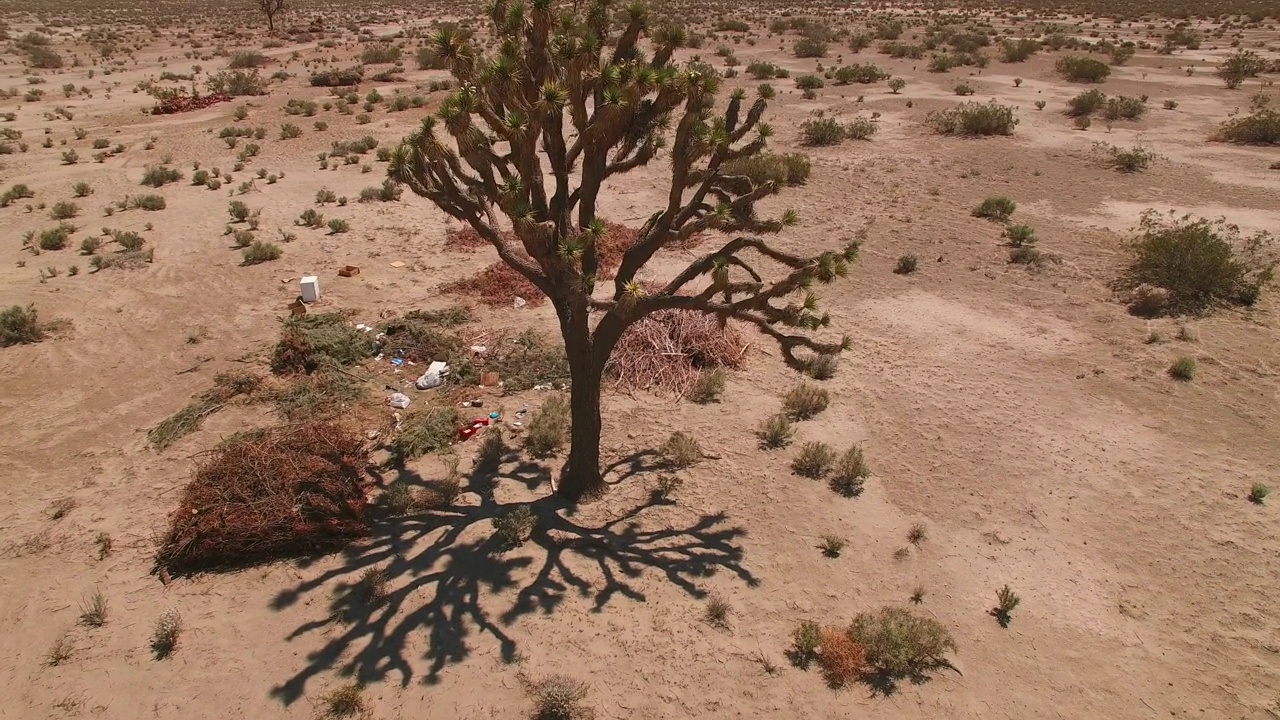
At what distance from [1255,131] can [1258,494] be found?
58.7ft

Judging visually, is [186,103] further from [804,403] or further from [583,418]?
[804,403]

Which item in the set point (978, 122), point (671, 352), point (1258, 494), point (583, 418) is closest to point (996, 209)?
point (978, 122)

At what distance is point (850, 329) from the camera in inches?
433

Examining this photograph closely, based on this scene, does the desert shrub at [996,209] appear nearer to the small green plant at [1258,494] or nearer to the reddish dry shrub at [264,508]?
the small green plant at [1258,494]

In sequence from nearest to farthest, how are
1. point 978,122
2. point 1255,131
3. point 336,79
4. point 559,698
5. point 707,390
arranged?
1. point 559,698
2. point 707,390
3. point 1255,131
4. point 978,122
5. point 336,79

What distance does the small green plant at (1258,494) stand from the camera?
734 centimetres

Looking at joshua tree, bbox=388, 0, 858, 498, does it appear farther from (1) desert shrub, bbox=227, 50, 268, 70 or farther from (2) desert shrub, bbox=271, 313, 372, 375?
(1) desert shrub, bbox=227, 50, 268, 70

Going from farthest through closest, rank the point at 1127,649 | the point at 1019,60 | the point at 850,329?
1. the point at 1019,60
2. the point at 850,329
3. the point at 1127,649

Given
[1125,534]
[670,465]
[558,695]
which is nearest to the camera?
[558,695]

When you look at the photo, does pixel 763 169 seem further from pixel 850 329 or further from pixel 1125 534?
pixel 1125 534

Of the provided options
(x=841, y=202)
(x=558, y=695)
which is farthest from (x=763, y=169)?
(x=558, y=695)

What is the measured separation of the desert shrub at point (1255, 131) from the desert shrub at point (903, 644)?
70.9 feet

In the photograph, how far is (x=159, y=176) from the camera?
56.7ft

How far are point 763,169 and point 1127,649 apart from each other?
43.1 ft
